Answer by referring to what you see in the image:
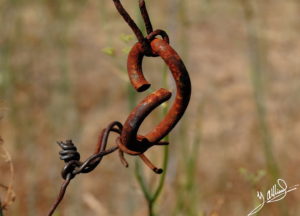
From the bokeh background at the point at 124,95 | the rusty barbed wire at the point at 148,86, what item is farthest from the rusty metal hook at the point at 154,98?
the bokeh background at the point at 124,95

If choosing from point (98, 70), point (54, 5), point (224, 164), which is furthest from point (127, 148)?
point (54, 5)

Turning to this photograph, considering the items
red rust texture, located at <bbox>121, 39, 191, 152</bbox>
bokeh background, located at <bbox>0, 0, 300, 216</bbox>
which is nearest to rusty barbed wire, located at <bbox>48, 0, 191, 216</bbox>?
red rust texture, located at <bbox>121, 39, 191, 152</bbox>

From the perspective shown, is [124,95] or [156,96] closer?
[156,96]

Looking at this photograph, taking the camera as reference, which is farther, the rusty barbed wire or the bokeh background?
the bokeh background

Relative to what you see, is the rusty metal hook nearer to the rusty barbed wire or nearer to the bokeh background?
the rusty barbed wire

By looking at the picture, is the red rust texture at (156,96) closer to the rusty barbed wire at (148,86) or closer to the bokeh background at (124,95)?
the rusty barbed wire at (148,86)

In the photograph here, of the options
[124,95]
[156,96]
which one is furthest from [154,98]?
[124,95]

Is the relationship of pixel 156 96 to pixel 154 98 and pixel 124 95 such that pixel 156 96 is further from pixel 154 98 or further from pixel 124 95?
pixel 124 95
